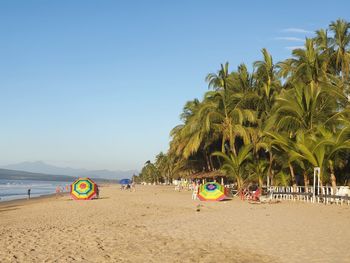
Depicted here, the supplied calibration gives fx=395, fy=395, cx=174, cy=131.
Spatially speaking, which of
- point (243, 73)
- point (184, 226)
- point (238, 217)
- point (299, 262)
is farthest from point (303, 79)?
point (299, 262)

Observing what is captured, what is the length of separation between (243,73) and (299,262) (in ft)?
90.1

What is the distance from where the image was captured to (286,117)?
23.9 m

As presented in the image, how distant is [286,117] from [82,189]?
1474 cm

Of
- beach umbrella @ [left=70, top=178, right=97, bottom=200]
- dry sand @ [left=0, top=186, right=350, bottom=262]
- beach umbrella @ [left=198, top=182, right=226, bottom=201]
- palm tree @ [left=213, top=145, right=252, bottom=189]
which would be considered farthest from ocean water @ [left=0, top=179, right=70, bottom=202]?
dry sand @ [left=0, top=186, right=350, bottom=262]

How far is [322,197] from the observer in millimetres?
20922

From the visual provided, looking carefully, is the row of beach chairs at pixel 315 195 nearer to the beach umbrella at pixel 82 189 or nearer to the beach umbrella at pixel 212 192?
the beach umbrella at pixel 212 192

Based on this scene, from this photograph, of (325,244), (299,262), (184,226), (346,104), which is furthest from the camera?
(346,104)

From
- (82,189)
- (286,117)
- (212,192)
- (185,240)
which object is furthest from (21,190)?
(185,240)

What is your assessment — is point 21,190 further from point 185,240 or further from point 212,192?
point 185,240

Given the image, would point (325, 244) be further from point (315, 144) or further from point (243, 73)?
point (243, 73)

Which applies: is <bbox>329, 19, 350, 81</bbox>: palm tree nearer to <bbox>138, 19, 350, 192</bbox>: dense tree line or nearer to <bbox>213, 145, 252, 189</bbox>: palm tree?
<bbox>138, 19, 350, 192</bbox>: dense tree line

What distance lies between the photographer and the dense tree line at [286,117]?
22672mm

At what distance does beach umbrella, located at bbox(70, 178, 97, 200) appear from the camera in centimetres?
2773

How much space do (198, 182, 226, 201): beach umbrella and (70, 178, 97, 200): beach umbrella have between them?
27.0ft
